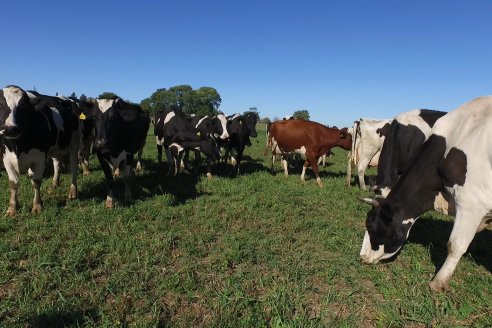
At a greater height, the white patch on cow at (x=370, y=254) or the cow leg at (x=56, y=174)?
the cow leg at (x=56, y=174)

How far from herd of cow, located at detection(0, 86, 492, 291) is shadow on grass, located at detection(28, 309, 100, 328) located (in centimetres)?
359

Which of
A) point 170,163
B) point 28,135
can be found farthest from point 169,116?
point 28,135

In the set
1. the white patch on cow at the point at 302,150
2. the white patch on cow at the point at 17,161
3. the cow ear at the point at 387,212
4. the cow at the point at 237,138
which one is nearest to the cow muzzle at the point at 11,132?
the white patch on cow at the point at 17,161

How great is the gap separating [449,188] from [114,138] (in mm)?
6307

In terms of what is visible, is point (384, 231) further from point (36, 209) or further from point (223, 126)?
point (223, 126)

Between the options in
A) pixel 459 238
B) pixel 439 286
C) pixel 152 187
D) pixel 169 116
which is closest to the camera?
pixel 459 238

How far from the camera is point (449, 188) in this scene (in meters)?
4.43

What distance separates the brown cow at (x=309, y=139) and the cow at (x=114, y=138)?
19.8 feet

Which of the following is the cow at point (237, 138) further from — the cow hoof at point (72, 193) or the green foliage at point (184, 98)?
the green foliage at point (184, 98)

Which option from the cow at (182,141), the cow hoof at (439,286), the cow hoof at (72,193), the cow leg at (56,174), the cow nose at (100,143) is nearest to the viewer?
the cow hoof at (439,286)

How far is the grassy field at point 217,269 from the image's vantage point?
3.78m

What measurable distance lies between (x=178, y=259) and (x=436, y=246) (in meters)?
4.35

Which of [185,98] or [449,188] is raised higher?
[185,98]

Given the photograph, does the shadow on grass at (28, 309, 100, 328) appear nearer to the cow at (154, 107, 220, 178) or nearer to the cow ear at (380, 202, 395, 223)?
the cow ear at (380, 202, 395, 223)
